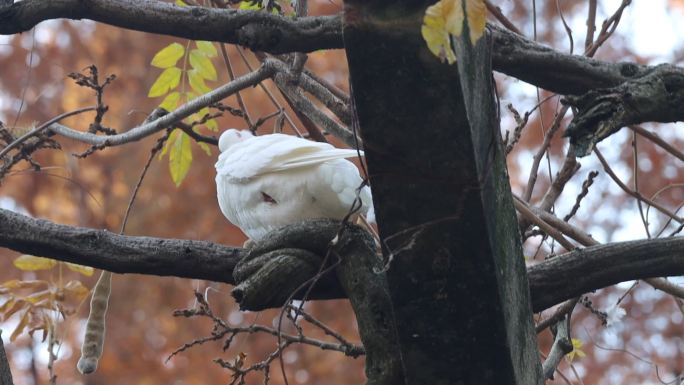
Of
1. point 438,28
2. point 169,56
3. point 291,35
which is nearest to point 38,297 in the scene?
point 169,56

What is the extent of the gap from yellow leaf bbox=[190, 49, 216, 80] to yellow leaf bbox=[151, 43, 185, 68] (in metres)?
0.04

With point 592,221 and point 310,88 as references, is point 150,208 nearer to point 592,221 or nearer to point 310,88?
point 592,221

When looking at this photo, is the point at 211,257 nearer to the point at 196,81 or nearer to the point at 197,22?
the point at 197,22

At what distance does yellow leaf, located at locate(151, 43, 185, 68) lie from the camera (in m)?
2.84

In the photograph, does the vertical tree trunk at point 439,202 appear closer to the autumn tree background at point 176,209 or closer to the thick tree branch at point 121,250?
the thick tree branch at point 121,250

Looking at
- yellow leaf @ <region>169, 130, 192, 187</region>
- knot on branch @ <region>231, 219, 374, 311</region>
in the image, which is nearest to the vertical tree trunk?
knot on branch @ <region>231, 219, 374, 311</region>

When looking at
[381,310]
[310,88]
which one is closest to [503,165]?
[381,310]

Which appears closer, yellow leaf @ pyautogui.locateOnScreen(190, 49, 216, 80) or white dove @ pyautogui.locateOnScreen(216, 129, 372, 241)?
white dove @ pyautogui.locateOnScreen(216, 129, 372, 241)

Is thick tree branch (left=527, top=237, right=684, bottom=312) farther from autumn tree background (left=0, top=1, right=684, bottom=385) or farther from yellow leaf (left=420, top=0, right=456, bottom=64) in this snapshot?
autumn tree background (left=0, top=1, right=684, bottom=385)

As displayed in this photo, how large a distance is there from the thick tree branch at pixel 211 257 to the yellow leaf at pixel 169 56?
1.06 m

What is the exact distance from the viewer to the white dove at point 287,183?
209cm

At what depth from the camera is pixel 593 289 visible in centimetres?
173

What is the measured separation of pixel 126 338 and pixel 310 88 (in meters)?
5.55

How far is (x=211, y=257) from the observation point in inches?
70.9
